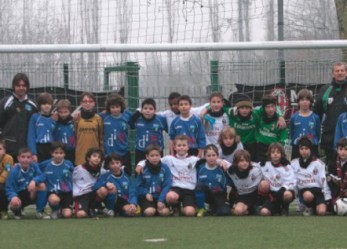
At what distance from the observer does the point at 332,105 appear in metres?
10.7

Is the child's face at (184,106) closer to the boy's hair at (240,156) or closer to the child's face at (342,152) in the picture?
the boy's hair at (240,156)

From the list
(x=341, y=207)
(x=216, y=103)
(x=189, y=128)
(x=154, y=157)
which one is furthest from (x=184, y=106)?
(x=341, y=207)

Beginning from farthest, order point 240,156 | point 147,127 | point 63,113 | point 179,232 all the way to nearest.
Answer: point 147,127 → point 63,113 → point 240,156 → point 179,232

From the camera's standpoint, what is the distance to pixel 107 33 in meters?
12.3

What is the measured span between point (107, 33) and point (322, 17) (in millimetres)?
4308

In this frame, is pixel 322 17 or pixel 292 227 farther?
pixel 322 17

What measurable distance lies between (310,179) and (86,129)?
276 cm

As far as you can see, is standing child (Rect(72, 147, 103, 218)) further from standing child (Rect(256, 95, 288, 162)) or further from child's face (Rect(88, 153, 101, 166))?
standing child (Rect(256, 95, 288, 162))

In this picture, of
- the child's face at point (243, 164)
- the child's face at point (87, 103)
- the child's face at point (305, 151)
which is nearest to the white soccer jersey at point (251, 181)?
the child's face at point (243, 164)

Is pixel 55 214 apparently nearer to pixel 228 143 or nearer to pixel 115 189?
pixel 115 189

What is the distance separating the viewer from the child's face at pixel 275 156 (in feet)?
34.0

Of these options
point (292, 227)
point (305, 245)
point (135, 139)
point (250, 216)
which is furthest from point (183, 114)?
point (305, 245)

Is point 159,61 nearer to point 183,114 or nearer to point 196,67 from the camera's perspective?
point 196,67

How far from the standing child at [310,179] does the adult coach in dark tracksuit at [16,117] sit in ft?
10.7
